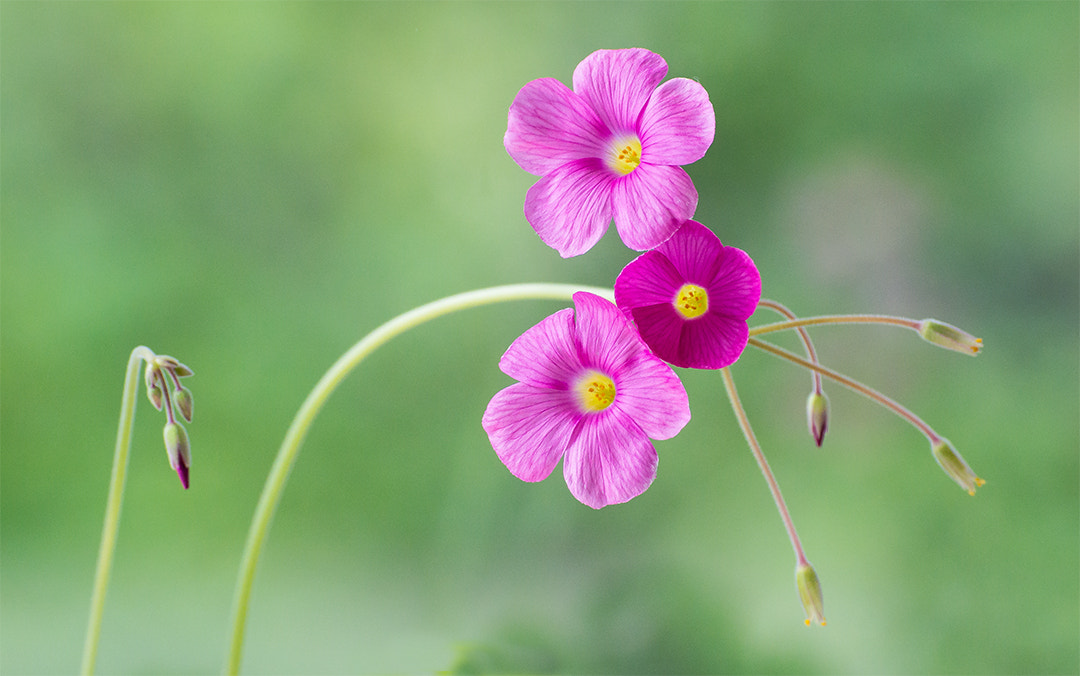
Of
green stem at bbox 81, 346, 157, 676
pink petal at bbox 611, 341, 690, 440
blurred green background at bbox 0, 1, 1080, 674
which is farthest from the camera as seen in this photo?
blurred green background at bbox 0, 1, 1080, 674

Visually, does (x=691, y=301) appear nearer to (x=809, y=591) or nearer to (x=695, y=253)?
(x=695, y=253)

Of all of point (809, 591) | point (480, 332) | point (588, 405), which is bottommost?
point (809, 591)

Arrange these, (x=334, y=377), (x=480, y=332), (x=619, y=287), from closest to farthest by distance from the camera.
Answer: (x=619, y=287)
(x=334, y=377)
(x=480, y=332)

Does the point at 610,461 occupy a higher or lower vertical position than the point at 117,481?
lower

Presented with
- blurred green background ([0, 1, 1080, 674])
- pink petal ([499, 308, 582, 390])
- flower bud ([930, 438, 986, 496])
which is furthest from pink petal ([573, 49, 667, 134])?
blurred green background ([0, 1, 1080, 674])

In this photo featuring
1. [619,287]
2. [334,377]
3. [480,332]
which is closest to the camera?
[619,287]

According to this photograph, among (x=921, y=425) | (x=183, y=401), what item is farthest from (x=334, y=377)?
(x=921, y=425)

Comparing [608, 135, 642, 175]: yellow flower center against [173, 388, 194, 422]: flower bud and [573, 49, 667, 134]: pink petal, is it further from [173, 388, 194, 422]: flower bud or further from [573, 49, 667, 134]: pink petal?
[173, 388, 194, 422]: flower bud
